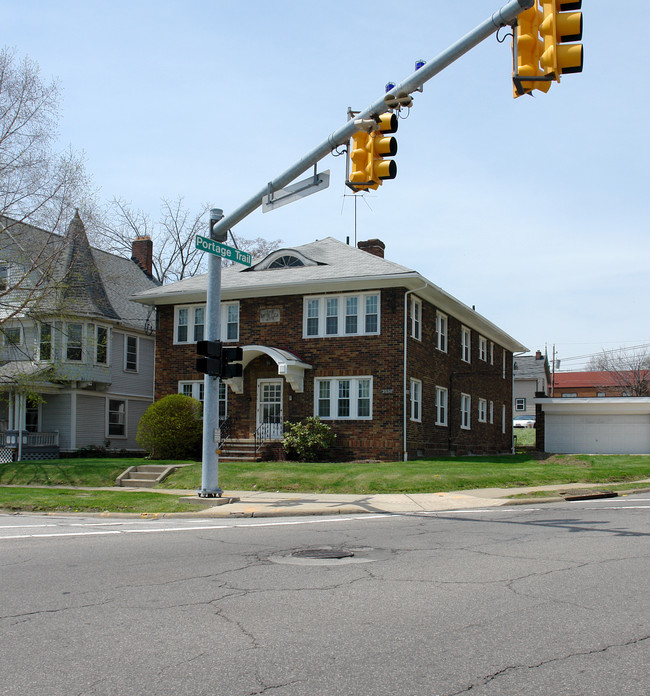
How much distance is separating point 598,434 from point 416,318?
1514cm

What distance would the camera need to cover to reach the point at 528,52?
7875mm

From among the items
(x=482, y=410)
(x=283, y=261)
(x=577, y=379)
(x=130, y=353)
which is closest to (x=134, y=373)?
(x=130, y=353)

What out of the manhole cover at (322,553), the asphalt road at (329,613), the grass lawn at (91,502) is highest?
the asphalt road at (329,613)

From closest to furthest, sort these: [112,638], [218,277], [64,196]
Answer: [112,638] < [218,277] < [64,196]

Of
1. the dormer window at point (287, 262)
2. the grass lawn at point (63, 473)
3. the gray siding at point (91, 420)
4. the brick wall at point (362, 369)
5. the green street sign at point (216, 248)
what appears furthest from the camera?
the gray siding at point (91, 420)

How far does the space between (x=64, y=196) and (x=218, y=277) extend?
11.4 metres

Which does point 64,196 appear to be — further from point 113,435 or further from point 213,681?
point 213,681

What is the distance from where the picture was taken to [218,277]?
16.7 m

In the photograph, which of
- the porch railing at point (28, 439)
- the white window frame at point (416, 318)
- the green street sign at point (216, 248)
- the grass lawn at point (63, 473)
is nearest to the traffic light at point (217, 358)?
the green street sign at point (216, 248)

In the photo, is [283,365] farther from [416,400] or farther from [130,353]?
[130,353]

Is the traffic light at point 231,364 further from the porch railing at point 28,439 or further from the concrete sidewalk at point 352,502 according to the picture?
the porch railing at point 28,439

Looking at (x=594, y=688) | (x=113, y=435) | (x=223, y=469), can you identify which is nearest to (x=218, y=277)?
(x=223, y=469)

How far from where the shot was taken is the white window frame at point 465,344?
1319 inches

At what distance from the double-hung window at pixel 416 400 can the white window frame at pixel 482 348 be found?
374 inches
